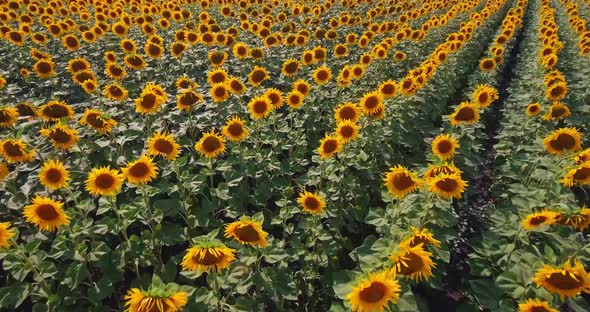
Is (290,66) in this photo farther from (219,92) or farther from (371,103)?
(371,103)

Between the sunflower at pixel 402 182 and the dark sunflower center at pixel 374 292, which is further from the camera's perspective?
the sunflower at pixel 402 182

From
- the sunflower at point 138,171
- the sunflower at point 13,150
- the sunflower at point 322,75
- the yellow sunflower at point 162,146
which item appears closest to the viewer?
the sunflower at point 138,171

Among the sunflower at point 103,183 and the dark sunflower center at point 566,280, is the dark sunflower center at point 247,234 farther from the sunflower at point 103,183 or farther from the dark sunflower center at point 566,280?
the dark sunflower center at point 566,280

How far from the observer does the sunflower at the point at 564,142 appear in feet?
17.3

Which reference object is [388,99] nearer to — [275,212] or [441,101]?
[441,101]

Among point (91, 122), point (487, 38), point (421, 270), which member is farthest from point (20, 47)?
point (487, 38)

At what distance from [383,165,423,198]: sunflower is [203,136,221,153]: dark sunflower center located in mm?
2283

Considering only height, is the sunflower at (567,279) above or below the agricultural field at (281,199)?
above

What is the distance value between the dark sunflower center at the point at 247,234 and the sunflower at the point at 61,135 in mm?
2911

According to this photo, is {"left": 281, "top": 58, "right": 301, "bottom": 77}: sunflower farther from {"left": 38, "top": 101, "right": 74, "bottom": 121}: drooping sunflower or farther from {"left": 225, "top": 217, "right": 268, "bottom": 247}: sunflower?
{"left": 225, "top": 217, "right": 268, "bottom": 247}: sunflower

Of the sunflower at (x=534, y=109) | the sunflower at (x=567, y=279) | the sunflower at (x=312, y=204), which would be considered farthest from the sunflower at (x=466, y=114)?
the sunflower at (x=567, y=279)

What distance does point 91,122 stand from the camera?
546 cm

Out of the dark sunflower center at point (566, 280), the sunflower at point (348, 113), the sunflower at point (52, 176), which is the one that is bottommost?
the sunflower at point (348, 113)

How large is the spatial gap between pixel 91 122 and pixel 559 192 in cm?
639
